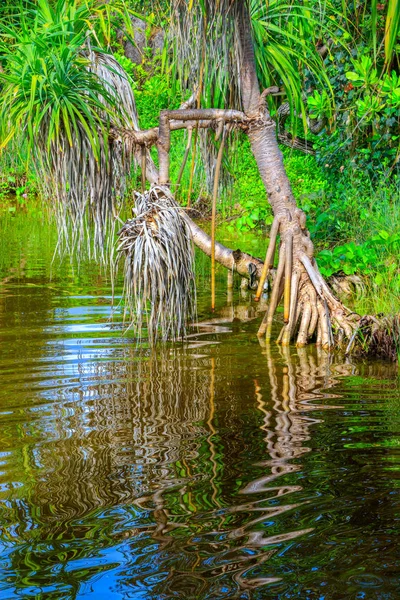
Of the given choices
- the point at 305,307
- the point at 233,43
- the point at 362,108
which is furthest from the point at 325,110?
the point at 305,307

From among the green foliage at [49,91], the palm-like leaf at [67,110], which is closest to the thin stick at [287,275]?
the palm-like leaf at [67,110]

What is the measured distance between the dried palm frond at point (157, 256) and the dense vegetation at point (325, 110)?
1.73 ft

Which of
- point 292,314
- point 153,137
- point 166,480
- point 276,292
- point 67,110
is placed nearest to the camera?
point 166,480

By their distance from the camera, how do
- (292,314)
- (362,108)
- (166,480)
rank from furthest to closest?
1. (362,108)
2. (292,314)
3. (166,480)

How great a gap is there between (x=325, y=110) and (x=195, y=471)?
7.16 meters

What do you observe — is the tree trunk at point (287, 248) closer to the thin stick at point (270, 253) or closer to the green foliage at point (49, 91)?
the thin stick at point (270, 253)

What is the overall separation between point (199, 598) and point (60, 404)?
107 inches

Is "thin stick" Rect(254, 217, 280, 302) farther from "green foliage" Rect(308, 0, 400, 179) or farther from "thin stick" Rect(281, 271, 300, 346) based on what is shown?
"green foliage" Rect(308, 0, 400, 179)

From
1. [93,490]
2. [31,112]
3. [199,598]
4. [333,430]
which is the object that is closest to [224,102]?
[31,112]

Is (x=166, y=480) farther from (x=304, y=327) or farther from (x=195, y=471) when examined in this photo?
(x=304, y=327)

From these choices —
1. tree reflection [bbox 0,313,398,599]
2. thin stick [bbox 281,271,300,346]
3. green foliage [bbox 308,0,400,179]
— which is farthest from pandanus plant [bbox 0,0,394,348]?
green foliage [bbox 308,0,400,179]

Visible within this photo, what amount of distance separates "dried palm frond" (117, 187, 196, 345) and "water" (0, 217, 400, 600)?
1.41 feet

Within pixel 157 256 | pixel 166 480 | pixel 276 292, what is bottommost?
pixel 166 480

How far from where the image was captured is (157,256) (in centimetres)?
696
